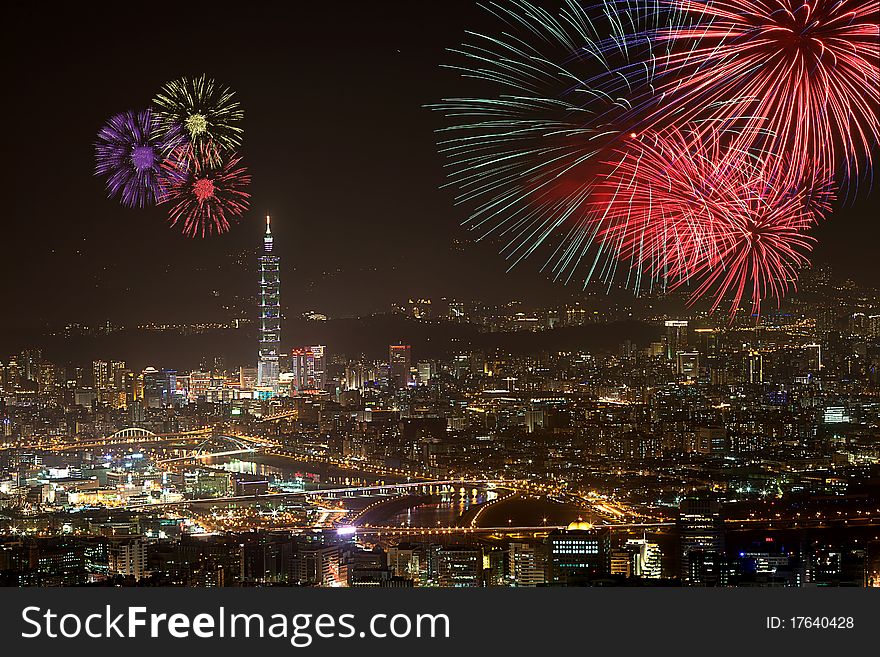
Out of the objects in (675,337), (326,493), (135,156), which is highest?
(135,156)

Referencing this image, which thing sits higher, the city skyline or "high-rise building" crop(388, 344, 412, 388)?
the city skyline

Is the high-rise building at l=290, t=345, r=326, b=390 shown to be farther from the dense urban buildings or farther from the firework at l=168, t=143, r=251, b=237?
the firework at l=168, t=143, r=251, b=237

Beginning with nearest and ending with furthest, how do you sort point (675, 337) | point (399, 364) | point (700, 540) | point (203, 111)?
point (700, 540), point (203, 111), point (675, 337), point (399, 364)

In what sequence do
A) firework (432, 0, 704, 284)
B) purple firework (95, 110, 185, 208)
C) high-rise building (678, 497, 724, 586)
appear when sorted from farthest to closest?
purple firework (95, 110, 185, 208), firework (432, 0, 704, 284), high-rise building (678, 497, 724, 586)

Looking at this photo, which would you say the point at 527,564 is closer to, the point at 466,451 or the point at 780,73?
the point at 466,451

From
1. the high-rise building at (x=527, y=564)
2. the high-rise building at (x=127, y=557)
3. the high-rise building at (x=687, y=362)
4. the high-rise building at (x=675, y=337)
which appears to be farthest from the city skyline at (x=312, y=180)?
the high-rise building at (x=127, y=557)

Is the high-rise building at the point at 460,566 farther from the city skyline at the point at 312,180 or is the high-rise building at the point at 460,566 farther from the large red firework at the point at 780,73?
the large red firework at the point at 780,73

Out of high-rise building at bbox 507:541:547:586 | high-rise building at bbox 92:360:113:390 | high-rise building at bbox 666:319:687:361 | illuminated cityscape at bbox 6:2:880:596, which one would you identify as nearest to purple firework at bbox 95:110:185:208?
illuminated cityscape at bbox 6:2:880:596

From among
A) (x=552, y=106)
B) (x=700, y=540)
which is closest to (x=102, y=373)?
(x=552, y=106)
